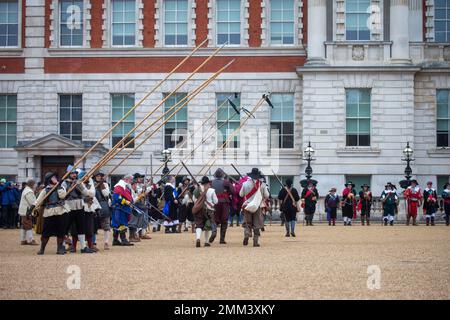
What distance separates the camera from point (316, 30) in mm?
45250

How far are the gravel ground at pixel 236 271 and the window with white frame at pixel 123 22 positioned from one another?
75.8ft

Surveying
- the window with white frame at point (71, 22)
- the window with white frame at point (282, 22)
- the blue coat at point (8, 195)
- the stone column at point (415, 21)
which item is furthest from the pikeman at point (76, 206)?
the stone column at point (415, 21)

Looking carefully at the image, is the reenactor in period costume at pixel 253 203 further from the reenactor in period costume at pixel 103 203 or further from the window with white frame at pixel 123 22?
the window with white frame at pixel 123 22

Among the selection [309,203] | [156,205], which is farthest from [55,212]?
[309,203]

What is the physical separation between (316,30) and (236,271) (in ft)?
98.5

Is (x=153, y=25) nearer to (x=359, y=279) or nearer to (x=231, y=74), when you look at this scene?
(x=231, y=74)

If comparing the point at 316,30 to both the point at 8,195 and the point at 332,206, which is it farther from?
the point at 8,195

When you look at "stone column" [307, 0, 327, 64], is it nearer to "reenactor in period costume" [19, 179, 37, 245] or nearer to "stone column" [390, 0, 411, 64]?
"stone column" [390, 0, 411, 64]

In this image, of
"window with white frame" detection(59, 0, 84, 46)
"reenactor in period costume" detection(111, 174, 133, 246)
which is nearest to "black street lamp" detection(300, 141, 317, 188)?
"window with white frame" detection(59, 0, 84, 46)

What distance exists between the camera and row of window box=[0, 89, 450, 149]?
45781 mm

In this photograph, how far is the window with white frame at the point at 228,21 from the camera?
154 ft

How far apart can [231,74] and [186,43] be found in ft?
8.54

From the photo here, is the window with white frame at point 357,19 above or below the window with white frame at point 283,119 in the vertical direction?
above

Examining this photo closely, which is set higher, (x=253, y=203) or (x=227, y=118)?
(x=227, y=118)
